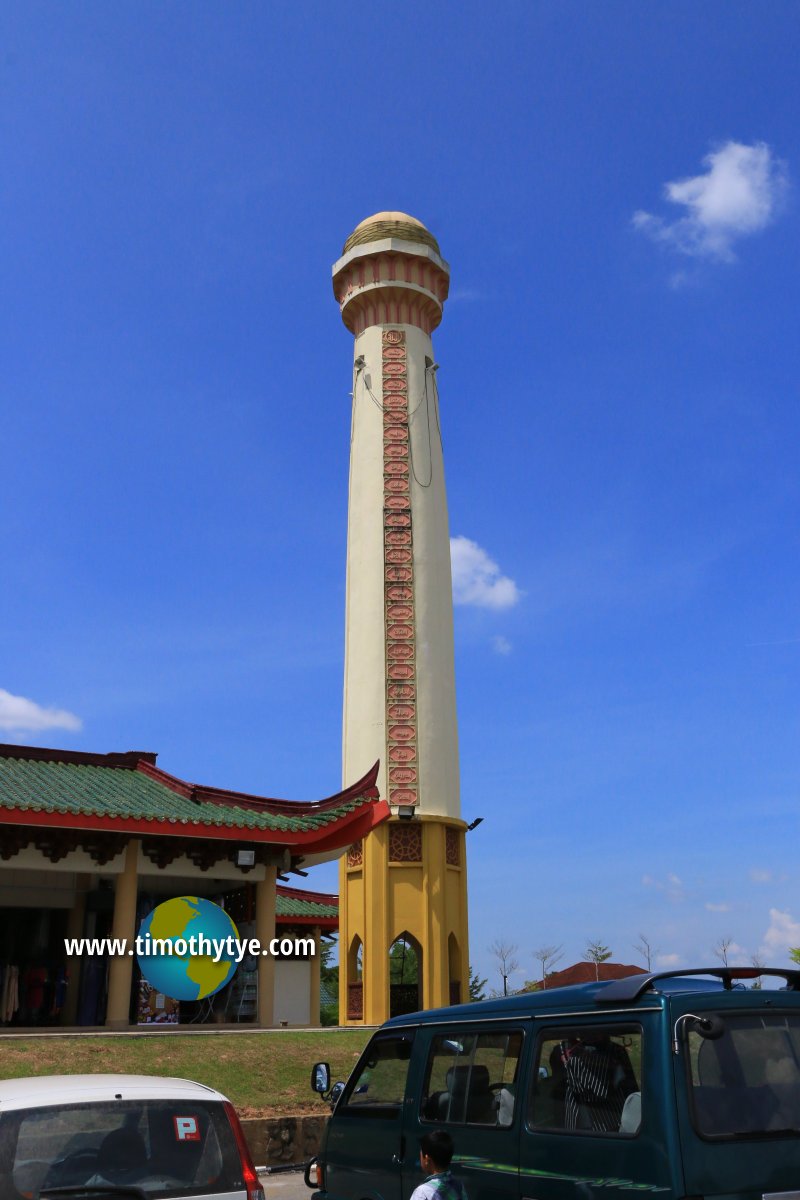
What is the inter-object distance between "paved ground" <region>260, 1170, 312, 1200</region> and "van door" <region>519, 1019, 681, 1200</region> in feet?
20.2

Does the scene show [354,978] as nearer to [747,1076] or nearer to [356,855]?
[356,855]

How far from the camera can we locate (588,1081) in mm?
5605

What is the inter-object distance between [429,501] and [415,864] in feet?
36.4

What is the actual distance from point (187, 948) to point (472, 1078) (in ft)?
47.6

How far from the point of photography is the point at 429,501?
108 feet

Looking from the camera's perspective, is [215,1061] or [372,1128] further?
[215,1061]

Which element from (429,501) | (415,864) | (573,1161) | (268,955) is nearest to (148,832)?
(268,955)

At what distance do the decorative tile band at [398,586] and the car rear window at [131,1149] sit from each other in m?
24.8

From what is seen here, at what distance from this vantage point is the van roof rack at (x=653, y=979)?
5.41 meters

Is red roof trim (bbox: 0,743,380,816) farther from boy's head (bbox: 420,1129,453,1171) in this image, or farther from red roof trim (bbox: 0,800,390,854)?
boy's head (bbox: 420,1129,453,1171)

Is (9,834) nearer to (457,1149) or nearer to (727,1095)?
(457,1149)

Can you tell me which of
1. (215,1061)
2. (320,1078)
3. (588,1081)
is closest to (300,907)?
(215,1061)

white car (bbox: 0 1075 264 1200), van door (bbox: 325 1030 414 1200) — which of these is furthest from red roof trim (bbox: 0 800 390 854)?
white car (bbox: 0 1075 264 1200)

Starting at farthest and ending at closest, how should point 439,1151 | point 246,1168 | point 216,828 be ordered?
point 216,828 < point 439,1151 < point 246,1168
